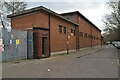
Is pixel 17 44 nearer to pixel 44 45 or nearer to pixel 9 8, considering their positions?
pixel 44 45

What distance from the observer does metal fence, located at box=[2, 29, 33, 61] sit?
20.3 metres

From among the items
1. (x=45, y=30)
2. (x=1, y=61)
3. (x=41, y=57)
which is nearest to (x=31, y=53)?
(x=41, y=57)

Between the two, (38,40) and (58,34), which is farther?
(58,34)

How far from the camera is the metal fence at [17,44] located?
20.3 m

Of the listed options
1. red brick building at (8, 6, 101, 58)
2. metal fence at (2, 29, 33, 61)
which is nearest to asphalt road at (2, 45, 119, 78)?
metal fence at (2, 29, 33, 61)

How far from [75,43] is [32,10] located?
1832cm

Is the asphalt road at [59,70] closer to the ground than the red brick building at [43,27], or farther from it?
closer to the ground

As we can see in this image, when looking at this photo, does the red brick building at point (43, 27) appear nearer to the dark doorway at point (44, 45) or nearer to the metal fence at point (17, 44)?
the dark doorway at point (44, 45)

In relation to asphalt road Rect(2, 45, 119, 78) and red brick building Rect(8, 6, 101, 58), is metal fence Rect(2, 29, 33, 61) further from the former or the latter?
asphalt road Rect(2, 45, 119, 78)

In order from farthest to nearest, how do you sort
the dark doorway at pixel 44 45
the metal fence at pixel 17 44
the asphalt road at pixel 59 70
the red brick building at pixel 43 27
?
the dark doorway at pixel 44 45 → the red brick building at pixel 43 27 → the metal fence at pixel 17 44 → the asphalt road at pixel 59 70

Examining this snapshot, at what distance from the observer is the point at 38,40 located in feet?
82.8

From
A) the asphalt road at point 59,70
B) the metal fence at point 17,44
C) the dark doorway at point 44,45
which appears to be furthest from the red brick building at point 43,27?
the asphalt road at point 59,70

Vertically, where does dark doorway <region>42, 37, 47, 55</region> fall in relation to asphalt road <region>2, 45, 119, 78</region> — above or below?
above

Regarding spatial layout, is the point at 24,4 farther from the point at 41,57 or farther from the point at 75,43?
the point at 41,57
